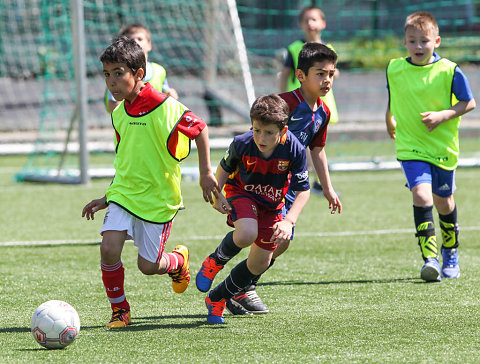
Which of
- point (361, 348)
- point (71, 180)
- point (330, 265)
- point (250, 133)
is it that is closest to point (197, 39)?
point (71, 180)

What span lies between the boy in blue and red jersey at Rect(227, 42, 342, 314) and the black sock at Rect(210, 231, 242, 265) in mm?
228

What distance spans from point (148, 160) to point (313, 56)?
3.78ft

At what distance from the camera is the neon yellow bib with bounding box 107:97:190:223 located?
4.31m

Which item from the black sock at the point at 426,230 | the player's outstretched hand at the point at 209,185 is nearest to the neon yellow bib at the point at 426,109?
the black sock at the point at 426,230

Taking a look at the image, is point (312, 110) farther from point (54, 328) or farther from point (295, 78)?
point (295, 78)

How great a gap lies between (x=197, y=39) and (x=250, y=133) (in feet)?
32.8

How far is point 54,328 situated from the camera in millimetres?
3666

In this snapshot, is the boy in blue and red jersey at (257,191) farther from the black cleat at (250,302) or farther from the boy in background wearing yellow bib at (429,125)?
the boy in background wearing yellow bib at (429,125)

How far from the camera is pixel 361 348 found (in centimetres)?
365

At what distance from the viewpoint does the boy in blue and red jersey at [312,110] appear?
185 inches

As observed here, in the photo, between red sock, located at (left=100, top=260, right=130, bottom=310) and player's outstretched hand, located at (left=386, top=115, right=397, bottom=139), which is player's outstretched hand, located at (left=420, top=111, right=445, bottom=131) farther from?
red sock, located at (left=100, top=260, right=130, bottom=310)

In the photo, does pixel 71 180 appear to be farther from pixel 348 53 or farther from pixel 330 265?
pixel 348 53

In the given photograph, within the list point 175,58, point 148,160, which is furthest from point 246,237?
point 175,58

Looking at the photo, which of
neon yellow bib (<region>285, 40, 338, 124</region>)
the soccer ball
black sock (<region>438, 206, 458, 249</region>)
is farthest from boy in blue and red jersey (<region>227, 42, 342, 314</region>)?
neon yellow bib (<region>285, 40, 338, 124</region>)
